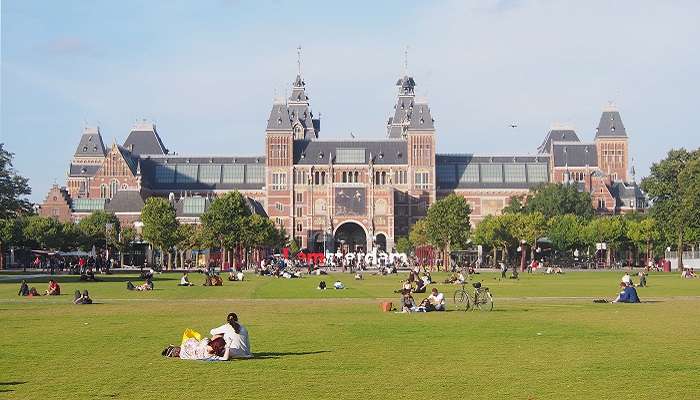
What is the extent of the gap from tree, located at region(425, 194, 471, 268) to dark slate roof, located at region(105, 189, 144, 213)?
65.0 metres

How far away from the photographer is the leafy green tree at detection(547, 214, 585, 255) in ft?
489

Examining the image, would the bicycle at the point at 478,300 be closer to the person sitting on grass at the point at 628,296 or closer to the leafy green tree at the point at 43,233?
the person sitting on grass at the point at 628,296

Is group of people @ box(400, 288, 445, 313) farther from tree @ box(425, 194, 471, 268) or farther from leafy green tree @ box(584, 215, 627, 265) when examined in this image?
leafy green tree @ box(584, 215, 627, 265)

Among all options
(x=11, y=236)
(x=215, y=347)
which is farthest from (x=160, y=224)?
(x=215, y=347)

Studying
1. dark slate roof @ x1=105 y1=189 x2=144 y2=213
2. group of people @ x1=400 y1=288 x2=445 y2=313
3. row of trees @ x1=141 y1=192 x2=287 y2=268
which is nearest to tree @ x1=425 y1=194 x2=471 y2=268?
row of trees @ x1=141 y1=192 x2=287 y2=268

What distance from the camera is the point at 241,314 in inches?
1507

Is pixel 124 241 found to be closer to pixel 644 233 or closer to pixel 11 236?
pixel 11 236

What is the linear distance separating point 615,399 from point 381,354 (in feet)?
24.0

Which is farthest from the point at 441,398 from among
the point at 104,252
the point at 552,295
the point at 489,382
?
the point at 104,252

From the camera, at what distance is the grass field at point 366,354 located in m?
19.0

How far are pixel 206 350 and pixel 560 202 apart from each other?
16335 cm

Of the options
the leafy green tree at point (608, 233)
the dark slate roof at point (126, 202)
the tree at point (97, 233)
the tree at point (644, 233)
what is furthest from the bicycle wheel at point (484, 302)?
the dark slate roof at point (126, 202)

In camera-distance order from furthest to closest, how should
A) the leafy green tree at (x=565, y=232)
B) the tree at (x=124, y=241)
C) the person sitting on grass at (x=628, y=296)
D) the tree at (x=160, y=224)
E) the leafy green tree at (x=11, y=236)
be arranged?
the leafy green tree at (x=565, y=232)
the tree at (x=124, y=241)
the tree at (x=160, y=224)
the leafy green tree at (x=11, y=236)
the person sitting on grass at (x=628, y=296)

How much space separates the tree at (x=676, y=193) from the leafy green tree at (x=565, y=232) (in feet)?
115
